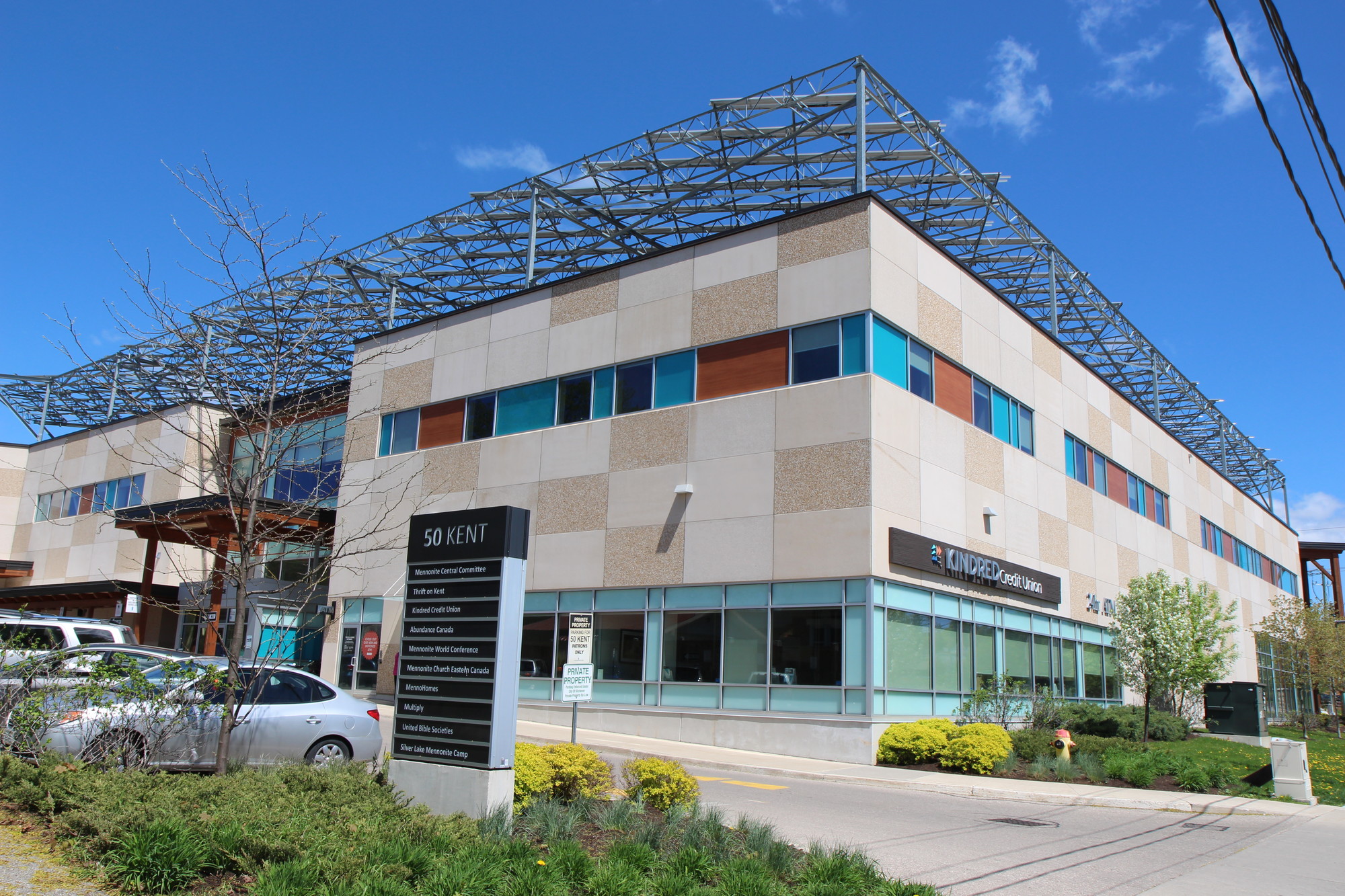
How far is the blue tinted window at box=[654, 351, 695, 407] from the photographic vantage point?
2598cm

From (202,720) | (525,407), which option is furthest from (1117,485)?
(202,720)

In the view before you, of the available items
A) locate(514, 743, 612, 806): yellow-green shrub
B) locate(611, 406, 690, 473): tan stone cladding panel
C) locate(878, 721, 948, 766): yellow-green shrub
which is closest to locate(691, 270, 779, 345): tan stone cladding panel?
locate(611, 406, 690, 473): tan stone cladding panel

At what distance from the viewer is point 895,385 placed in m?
23.6

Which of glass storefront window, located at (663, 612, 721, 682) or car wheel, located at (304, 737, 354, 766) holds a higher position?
glass storefront window, located at (663, 612, 721, 682)

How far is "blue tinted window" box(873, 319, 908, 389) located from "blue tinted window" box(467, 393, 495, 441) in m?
12.0

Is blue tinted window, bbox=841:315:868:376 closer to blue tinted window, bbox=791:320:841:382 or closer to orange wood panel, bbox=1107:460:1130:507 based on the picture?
blue tinted window, bbox=791:320:841:382

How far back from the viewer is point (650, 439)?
26.2 m

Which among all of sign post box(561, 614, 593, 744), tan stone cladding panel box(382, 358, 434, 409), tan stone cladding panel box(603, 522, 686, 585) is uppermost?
tan stone cladding panel box(382, 358, 434, 409)

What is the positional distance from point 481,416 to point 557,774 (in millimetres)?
20019

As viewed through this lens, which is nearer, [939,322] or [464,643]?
[464,643]

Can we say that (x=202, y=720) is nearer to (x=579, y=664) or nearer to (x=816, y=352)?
(x=579, y=664)

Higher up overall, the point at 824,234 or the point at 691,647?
the point at 824,234

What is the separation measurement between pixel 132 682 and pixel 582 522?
16496mm

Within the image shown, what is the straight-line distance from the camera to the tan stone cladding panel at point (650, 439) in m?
25.6
